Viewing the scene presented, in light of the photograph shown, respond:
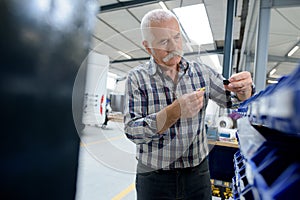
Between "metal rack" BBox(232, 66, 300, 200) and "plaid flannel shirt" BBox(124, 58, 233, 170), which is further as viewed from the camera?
"plaid flannel shirt" BBox(124, 58, 233, 170)

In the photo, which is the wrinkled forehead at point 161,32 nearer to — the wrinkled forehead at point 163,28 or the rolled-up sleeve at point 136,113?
the wrinkled forehead at point 163,28

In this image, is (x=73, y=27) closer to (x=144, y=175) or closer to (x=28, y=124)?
(x=28, y=124)

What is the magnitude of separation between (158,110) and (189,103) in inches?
8.5

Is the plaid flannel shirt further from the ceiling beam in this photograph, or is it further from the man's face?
the ceiling beam

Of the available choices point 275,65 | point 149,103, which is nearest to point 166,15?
point 149,103

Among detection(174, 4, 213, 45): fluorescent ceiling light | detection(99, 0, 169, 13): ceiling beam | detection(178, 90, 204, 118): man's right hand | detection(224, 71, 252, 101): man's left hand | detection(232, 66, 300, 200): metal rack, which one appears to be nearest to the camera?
detection(232, 66, 300, 200): metal rack

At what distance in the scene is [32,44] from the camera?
0.40 m

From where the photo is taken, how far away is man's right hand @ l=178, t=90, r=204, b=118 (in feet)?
2.56

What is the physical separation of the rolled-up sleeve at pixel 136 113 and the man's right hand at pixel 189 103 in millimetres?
164

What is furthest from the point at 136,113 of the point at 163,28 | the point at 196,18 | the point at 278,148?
the point at 196,18

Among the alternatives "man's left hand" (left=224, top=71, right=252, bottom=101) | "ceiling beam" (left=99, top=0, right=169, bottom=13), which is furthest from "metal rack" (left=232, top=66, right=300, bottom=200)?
"ceiling beam" (left=99, top=0, right=169, bottom=13)

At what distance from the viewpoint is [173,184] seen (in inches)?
38.6

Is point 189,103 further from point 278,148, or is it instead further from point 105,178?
point 105,178

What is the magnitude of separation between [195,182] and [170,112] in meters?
0.41
